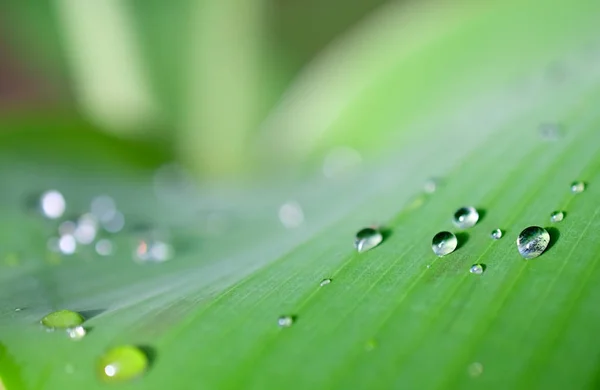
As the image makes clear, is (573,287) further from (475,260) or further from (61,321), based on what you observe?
(61,321)

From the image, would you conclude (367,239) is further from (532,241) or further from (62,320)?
(62,320)

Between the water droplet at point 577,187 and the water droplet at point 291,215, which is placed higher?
the water droplet at point 291,215

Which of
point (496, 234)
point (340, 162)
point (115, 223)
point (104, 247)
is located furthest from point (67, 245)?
point (340, 162)

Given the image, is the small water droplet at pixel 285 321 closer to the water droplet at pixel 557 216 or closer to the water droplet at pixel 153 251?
the water droplet at pixel 557 216

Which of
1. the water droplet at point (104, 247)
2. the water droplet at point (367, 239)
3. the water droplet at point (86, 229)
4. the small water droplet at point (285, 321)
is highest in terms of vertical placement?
the water droplet at point (86, 229)

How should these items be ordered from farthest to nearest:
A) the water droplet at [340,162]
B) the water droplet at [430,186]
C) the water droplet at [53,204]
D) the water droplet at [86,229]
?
1. the water droplet at [340,162]
2. the water droplet at [53,204]
3. the water droplet at [86,229]
4. the water droplet at [430,186]

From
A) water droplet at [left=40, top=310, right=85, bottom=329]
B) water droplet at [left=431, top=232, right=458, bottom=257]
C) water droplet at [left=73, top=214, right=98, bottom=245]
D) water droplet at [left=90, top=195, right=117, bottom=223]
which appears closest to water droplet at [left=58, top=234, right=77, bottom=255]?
water droplet at [left=73, top=214, right=98, bottom=245]

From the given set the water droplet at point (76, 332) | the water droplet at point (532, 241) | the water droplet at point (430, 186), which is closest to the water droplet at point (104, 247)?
the water droplet at point (76, 332)

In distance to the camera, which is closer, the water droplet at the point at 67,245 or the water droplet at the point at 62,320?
the water droplet at the point at 62,320
